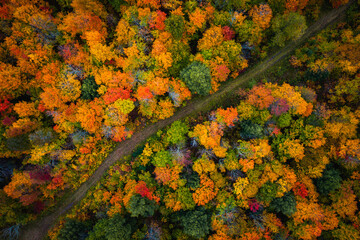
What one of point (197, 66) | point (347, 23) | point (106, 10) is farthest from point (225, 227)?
point (347, 23)

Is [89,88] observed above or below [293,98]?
below

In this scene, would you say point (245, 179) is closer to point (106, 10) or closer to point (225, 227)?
point (225, 227)

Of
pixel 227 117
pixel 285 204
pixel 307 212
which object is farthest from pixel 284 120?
pixel 307 212

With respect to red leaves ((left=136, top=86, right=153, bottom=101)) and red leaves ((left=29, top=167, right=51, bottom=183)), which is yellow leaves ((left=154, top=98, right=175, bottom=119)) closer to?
red leaves ((left=136, top=86, right=153, bottom=101))

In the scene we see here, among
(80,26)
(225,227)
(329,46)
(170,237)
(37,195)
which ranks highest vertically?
(329,46)

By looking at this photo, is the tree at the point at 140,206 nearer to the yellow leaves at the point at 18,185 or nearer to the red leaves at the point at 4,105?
the yellow leaves at the point at 18,185

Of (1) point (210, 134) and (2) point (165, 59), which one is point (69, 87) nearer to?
(2) point (165, 59)

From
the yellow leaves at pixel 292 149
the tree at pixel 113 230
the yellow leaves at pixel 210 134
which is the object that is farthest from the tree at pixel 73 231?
the yellow leaves at pixel 292 149
